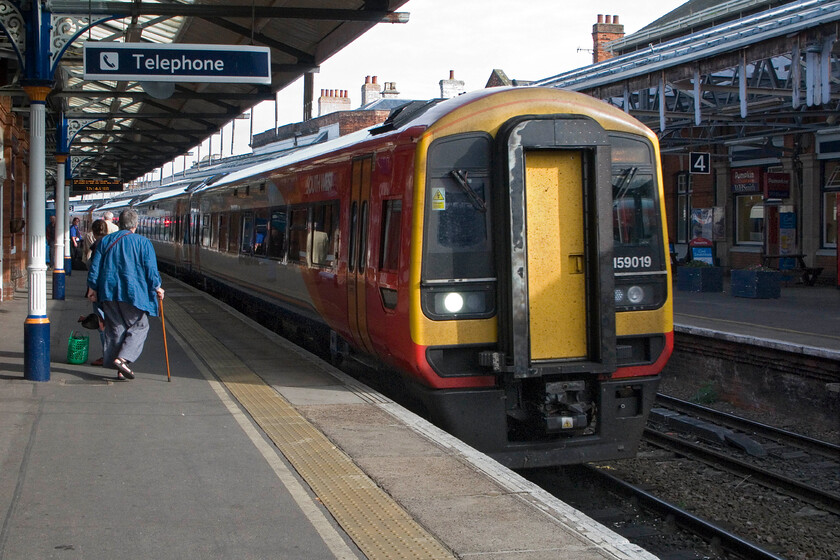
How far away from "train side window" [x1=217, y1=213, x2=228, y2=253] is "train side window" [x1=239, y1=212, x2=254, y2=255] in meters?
1.95

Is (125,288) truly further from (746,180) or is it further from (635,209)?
(746,180)

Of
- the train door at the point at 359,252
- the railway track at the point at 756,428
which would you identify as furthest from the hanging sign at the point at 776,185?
the train door at the point at 359,252

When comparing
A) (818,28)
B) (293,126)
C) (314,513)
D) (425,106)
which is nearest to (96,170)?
(293,126)

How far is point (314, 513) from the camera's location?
4715 mm

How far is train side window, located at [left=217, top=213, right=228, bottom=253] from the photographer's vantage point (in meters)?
17.4

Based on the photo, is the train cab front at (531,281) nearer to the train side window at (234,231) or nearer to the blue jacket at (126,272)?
the blue jacket at (126,272)

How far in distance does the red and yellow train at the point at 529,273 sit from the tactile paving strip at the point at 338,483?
100 centimetres

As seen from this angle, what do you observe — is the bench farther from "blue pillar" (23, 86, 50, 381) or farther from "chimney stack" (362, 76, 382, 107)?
"chimney stack" (362, 76, 382, 107)

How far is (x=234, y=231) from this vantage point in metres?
16.3

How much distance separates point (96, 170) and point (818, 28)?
36.1 meters

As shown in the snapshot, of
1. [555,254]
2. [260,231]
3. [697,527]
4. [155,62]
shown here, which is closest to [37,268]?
[155,62]

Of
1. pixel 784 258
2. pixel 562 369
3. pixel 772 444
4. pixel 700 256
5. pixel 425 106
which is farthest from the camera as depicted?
pixel 700 256

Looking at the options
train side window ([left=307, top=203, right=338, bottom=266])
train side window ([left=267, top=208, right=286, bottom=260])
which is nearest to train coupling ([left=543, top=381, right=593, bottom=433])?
train side window ([left=307, top=203, right=338, bottom=266])

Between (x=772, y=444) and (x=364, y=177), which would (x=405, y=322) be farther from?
(x=772, y=444)
